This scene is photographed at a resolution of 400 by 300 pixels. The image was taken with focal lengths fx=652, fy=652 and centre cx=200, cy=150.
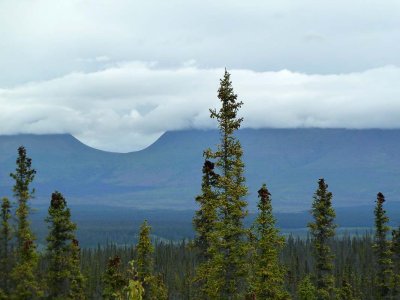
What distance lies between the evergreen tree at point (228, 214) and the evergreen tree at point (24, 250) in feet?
51.9

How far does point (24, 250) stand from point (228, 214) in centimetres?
1813

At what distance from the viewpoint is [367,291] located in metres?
120

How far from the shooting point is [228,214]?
1709 inches

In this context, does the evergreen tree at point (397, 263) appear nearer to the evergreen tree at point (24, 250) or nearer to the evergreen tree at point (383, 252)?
the evergreen tree at point (383, 252)

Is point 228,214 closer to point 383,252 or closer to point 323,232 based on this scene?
point 323,232

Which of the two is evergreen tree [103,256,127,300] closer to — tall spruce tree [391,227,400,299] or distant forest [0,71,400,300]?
distant forest [0,71,400,300]

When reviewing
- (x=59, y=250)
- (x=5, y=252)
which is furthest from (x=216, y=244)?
(x=5, y=252)

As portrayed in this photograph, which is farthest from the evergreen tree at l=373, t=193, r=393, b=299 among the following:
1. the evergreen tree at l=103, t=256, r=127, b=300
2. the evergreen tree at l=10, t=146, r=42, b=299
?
the evergreen tree at l=10, t=146, r=42, b=299

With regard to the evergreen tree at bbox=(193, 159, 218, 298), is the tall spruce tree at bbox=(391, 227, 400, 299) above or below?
below

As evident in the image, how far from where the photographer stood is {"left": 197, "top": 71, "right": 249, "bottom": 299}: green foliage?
42781 mm

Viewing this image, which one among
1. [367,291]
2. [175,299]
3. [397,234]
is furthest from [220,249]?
[175,299]

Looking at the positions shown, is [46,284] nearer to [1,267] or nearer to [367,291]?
[1,267]

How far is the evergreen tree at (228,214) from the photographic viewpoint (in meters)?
42.8

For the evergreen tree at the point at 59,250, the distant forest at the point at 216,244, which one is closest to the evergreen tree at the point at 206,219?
the distant forest at the point at 216,244
